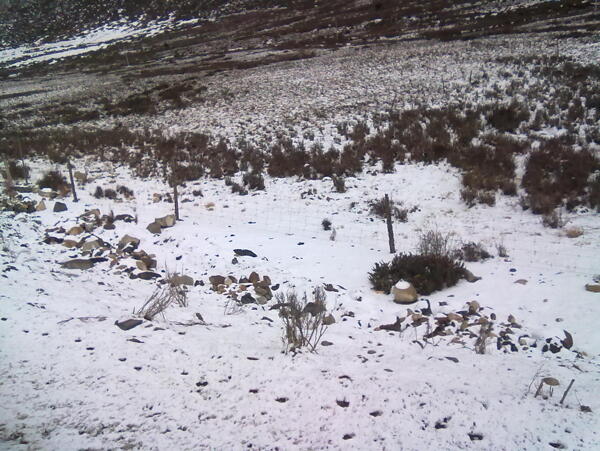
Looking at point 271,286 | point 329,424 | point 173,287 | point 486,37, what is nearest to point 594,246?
point 271,286

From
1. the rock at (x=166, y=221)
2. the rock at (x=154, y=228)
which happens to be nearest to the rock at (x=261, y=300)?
the rock at (x=154, y=228)

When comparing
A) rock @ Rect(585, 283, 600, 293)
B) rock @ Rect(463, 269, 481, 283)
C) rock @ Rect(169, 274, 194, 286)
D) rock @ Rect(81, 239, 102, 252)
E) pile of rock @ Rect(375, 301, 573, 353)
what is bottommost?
rock @ Rect(585, 283, 600, 293)

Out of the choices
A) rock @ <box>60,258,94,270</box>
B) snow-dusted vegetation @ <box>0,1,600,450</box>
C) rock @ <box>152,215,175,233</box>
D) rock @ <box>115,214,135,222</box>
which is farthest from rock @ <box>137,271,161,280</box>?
rock @ <box>115,214,135,222</box>

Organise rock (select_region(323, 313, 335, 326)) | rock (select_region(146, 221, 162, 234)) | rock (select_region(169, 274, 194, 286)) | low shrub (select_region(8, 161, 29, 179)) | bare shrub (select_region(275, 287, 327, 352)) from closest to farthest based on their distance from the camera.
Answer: bare shrub (select_region(275, 287, 327, 352)), rock (select_region(323, 313, 335, 326)), rock (select_region(169, 274, 194, 286)), rock (select_region(146, 221, 162, 234)), low shrub (select_region(8, 161, 29, 179))

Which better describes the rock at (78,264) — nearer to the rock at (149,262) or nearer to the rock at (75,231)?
the rock at (149,262)

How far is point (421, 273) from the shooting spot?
21.2 ft

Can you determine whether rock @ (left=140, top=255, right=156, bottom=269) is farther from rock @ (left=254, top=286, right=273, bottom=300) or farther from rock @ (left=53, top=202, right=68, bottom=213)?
rock @ (left=53, top=202, right=68, bottom=213)

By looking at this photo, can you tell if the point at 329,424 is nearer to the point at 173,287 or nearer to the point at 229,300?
the point at 229,300

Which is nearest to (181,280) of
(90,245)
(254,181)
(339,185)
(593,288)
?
(90,245)

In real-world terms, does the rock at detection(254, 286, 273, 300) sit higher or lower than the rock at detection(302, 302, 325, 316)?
lower

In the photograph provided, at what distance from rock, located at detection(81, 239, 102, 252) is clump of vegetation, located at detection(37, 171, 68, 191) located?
15.5 ft

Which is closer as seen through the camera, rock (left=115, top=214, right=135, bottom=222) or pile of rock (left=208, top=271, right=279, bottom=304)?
pile of rock (left=208, top=271, right=279, bottom=304)

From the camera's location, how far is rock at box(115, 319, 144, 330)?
4898mm

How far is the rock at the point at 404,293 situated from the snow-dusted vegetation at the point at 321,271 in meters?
0.03
